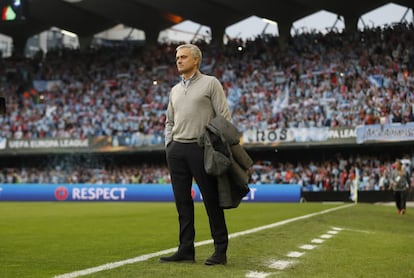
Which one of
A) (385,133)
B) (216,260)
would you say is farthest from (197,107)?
(385,133)

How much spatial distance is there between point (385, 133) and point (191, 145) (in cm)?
3096

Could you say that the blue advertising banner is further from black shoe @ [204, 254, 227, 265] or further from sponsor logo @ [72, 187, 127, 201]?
black shoe @ [204, 254, 227, 265]

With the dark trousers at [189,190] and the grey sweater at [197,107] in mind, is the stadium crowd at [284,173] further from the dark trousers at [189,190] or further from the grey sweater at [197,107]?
the grey sweater at [197,107]

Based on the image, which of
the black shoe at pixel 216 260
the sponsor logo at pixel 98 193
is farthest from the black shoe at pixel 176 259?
the sponsor logo at pixel 98 193

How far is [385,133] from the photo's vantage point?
36.6 m

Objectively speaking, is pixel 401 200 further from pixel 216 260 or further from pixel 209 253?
pixel 216 260

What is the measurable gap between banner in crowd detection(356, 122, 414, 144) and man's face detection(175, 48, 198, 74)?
30.5m

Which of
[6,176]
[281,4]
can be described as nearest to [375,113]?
[281,4]

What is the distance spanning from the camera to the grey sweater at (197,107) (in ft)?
22.9

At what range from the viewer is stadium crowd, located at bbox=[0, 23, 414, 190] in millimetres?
38688

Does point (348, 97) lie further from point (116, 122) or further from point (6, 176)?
point (6, 176)

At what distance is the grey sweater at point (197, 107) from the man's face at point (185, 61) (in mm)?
95

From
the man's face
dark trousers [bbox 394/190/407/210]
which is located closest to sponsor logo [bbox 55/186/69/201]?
dark trousers [bbox 394/190/407/210]

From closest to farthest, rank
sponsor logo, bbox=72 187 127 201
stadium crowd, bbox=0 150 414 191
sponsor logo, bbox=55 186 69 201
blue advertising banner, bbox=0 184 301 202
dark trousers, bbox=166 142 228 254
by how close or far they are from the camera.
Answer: dark trousers, bbox=166 142 228 254 → blue advertising banner, bbox=0 184 301 202 → stadium crowd, bbox=0 150 414 191 → sponsor logo, bbox=72 187 127 201 → sponsor logo, bbox=55 186 69 201
